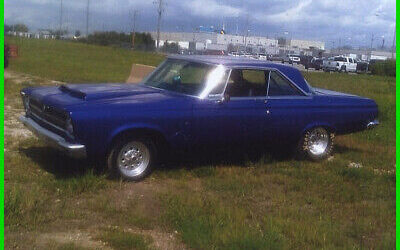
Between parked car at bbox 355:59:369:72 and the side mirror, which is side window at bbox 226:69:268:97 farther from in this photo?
parked car at bbox 355:59:369:72

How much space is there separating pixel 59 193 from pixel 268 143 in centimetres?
291

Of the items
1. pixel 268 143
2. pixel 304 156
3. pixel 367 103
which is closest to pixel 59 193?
pixel 268 143

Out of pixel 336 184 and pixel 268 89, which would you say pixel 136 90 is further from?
pixel 336 184

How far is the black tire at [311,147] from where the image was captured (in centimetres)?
768

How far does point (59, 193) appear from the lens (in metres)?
5.57

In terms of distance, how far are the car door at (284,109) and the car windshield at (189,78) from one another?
0.75 metres

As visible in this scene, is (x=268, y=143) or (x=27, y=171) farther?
(x=268, y=143)

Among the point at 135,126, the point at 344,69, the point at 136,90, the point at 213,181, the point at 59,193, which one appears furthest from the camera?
the point at 344,69

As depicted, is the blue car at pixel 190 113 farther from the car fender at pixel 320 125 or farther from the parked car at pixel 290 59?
the parked car at pixel 290 59

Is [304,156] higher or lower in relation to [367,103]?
lower

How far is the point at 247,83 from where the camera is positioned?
7.13 meters

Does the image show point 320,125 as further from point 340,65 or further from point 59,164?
point 340,65

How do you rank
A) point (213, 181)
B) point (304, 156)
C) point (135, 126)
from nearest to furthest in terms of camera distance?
point (135, 126) < point (213, 181) < point (304, 156)

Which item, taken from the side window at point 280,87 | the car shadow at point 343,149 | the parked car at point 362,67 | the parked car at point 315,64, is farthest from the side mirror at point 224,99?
the parked car at point 362,67
